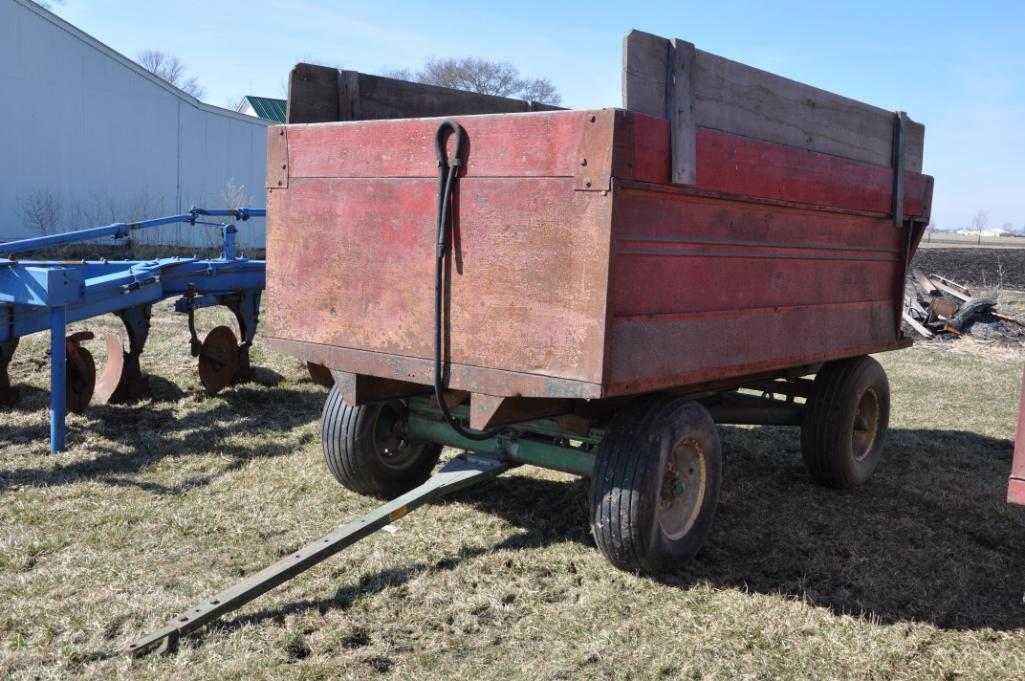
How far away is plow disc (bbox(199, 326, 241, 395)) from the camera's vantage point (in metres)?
6.98

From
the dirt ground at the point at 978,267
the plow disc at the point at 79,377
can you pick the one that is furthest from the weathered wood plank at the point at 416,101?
the dirt ground at the point at 978,267

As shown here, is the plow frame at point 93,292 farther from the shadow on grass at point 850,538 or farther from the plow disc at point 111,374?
the shadow on grass at point 850,538

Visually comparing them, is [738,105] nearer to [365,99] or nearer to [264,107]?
[365,99]

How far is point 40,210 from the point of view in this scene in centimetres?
1678

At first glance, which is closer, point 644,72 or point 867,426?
point 644,72

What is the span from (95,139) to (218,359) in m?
12.5

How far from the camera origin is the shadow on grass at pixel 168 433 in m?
4.96

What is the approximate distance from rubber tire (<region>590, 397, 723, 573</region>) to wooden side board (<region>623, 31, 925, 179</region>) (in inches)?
39.4

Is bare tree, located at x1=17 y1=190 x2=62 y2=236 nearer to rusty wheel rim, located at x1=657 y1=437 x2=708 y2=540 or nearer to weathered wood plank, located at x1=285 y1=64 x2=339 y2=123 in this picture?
weathered wood plank, located at x1=285 y1=64 x2=339 y2=123

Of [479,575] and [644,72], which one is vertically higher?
[644,72]

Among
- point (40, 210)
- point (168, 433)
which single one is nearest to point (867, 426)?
point (168, 433)

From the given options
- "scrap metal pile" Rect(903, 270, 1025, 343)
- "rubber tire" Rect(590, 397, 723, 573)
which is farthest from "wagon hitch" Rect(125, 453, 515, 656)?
"scrap metal pile" Rect(903, 270, 1025, 343)

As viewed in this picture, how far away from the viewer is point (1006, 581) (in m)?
4.00

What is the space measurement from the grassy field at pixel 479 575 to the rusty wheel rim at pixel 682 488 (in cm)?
21
